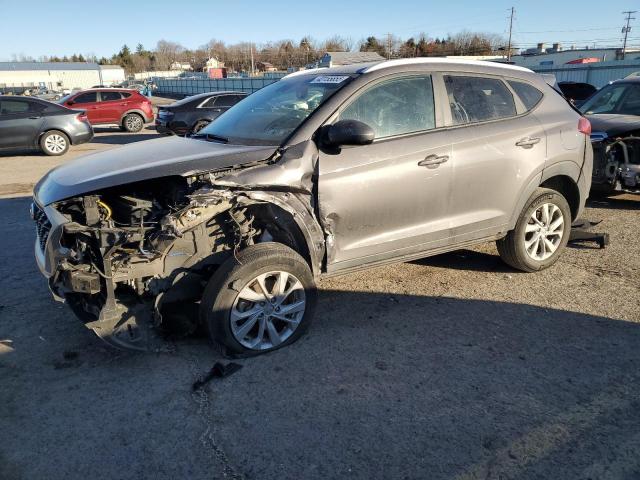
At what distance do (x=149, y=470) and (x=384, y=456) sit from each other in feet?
3.82

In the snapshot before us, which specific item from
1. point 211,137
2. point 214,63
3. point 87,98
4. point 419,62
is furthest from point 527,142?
point 214,63

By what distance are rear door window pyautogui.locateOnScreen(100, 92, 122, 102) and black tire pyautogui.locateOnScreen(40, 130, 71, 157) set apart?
5935mm

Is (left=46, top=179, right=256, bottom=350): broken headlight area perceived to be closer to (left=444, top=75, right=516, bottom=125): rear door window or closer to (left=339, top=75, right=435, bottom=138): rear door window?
(left=339, top=75, right=435, bottom=138): rear door window

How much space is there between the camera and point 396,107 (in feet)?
13.2

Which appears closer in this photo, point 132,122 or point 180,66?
point 132,122

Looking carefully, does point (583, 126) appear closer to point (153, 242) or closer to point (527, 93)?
point (527, 93)

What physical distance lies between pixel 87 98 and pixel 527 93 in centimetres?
1822

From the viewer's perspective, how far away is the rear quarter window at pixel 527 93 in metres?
4.68

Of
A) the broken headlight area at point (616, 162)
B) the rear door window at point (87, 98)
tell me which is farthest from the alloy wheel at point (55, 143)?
the broken headlight area at point (616, 162)

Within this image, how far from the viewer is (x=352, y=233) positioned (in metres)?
3.81

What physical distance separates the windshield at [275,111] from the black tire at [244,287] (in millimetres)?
857

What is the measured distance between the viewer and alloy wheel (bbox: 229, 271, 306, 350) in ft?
11.3

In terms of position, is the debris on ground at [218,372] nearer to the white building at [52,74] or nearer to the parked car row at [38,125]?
the parked car row at [38,125]

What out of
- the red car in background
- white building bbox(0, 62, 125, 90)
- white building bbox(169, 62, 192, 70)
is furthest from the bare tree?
the red car in background
